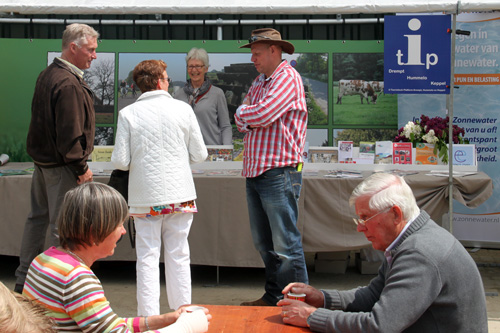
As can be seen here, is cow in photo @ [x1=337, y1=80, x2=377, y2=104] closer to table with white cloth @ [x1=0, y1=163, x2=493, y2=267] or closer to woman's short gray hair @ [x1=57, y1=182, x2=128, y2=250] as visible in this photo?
table with white cloth @ [x1=0, y1=163, x2=493, y2=267]

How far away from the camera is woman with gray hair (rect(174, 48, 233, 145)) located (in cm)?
574

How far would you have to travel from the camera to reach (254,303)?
13.8 ft

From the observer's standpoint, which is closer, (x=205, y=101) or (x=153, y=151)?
(x=153, y=151)

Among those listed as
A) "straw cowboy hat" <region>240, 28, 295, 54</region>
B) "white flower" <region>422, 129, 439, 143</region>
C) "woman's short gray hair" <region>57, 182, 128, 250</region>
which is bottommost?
"woman's short gray hair" <region>57, 182, 128, 250</region>

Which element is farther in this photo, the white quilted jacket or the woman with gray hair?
the woman with gray hair

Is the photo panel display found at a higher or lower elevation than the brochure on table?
higher

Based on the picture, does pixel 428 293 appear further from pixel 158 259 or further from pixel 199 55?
pixel 199 55

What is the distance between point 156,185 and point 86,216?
1.67 meters

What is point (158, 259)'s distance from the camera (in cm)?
369

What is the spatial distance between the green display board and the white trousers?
291cm

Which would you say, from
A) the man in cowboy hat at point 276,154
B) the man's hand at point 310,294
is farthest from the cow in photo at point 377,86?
the man's hand at point 310,294

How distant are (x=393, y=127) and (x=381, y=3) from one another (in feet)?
7.45

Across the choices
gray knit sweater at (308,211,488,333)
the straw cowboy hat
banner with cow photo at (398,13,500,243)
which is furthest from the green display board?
gray knit sweater at (308,211,488,333)

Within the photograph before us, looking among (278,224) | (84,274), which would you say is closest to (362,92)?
(278,224)
